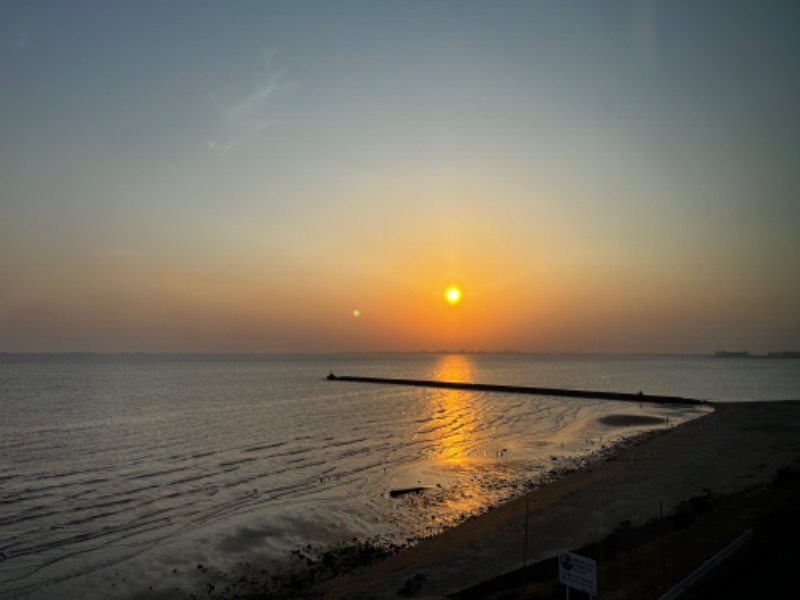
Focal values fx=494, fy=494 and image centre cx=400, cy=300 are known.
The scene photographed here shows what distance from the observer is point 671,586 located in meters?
14.2

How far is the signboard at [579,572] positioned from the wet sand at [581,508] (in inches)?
208

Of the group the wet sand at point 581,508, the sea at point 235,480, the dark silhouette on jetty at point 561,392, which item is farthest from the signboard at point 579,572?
the dark silhouette on jetty at point 561,392

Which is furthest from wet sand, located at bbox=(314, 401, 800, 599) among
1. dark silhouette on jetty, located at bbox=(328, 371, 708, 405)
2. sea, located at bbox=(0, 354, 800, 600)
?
dark silhouette on jetty, located at bbox=(328, 371, 708, 405)

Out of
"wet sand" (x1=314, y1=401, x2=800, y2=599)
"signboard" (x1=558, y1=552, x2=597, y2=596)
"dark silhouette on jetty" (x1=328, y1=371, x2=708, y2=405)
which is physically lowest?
"dark silhouette on jetty" (x1=328, y1=371, x2=708, y2=405)

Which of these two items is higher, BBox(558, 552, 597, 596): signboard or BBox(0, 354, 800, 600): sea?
BBox(558, 552, 597, 596): signboard

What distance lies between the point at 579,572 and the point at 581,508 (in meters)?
15.3

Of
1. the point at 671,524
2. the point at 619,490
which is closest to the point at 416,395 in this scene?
the point at 619,490

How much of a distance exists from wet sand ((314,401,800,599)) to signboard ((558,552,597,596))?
5289 mm

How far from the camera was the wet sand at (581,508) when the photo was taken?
17594mm

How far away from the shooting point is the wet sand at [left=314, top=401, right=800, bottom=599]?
693 inches

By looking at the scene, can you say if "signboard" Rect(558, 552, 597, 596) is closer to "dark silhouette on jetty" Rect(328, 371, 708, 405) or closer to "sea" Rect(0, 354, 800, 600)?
"sea" Rect(0, 354, 800, 600)

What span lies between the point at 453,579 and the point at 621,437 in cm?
3673

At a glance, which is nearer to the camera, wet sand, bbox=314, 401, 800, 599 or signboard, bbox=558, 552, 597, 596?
signboard, bbox=558, 552, 597, 596

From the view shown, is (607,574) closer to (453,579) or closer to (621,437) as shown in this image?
(453,579)
